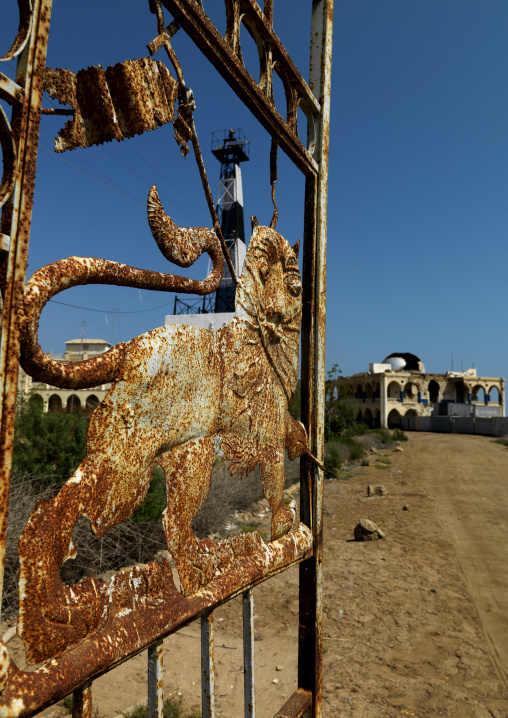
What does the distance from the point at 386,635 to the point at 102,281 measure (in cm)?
484

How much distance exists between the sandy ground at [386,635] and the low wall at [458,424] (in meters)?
21.6

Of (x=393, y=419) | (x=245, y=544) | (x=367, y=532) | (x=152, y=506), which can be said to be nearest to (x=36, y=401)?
(x=152, y=506)

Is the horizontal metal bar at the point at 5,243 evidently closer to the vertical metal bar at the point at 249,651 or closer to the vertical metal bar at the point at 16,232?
the vertical metal bar at the point at 16,232

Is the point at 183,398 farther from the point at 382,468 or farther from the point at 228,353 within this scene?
the point at 382,468

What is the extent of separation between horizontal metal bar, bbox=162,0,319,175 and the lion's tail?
412 millimetres

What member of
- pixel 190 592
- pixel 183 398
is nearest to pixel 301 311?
pixel 183 398

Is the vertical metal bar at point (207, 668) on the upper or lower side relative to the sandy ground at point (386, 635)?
upper

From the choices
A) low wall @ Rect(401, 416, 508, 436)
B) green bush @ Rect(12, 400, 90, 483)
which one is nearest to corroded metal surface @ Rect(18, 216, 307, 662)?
green bush @ Rect(12, 400, 90, 483)

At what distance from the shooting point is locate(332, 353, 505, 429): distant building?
111 ft

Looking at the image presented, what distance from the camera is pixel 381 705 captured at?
3484 mm

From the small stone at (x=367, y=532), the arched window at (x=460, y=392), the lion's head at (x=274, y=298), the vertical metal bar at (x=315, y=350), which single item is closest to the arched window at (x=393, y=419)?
the arched window at (x=460, y=392)

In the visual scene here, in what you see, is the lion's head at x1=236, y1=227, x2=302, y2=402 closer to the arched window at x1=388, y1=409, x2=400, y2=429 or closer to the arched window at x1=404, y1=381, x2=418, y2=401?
the arched window at x1=404, y1=381, x2=418, y2=401

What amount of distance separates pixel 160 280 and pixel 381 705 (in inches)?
150

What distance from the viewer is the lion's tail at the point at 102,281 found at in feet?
2.40
